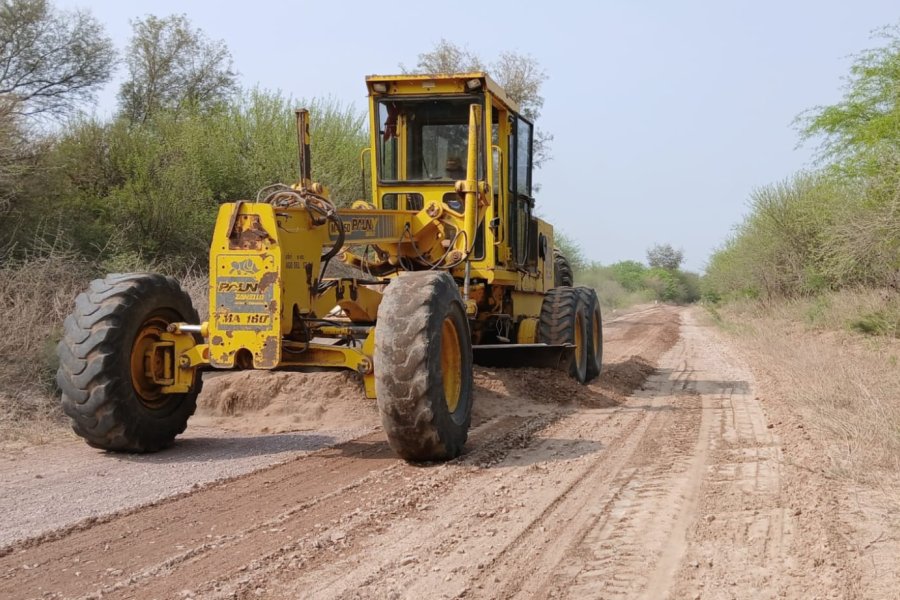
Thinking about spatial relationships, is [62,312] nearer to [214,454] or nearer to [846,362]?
[214,454]

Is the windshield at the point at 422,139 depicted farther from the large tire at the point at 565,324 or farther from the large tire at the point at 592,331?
the large tire at the point at 592,331

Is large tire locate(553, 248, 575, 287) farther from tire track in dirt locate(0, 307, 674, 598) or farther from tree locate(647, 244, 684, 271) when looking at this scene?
tree locate(647, 244, 684, 271)

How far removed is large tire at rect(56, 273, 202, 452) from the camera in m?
6.39

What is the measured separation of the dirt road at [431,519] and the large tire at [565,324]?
8.54ft

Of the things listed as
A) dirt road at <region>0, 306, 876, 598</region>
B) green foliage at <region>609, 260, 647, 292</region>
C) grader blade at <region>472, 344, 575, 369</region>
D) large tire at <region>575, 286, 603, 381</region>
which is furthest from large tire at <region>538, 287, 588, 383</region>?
green foliage at <region>609, 260, 647, 292</region>

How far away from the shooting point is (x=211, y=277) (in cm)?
646

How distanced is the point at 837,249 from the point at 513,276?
9980 millimetres

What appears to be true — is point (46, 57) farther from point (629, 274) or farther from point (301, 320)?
point (629, 274)

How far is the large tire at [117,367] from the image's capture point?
6.39 meters

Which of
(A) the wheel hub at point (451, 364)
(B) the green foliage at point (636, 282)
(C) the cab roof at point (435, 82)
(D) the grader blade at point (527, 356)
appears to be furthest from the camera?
(B) the green foliage at point (636, 282)

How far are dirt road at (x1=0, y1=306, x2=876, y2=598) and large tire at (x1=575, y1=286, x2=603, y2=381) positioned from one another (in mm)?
3744

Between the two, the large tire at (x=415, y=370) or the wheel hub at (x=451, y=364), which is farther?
the wheel hub at (x=451, y=364)

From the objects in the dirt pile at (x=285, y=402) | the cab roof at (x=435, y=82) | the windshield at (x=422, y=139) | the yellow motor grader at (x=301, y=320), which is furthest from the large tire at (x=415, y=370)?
the cab roof at (x=435, y=82)

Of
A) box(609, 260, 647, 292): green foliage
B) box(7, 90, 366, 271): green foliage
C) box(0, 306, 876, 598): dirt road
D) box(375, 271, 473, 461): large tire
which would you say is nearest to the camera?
box(0, 306, 876, 598): dirt road
